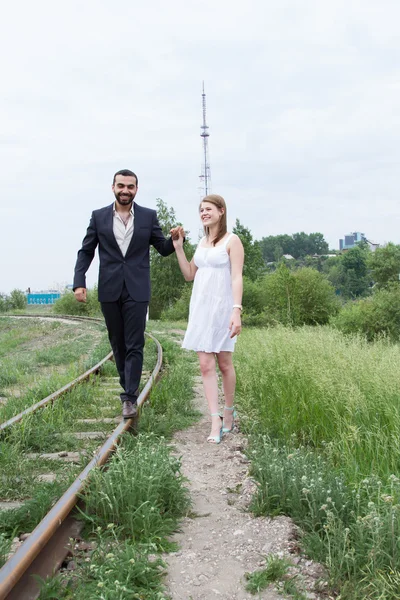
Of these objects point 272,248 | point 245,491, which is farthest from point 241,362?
point 272,248

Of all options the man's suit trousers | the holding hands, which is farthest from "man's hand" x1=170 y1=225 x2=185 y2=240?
the man's suit trousers

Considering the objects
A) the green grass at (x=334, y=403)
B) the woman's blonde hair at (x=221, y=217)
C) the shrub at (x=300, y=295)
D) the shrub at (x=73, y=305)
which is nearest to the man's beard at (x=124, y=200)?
the woman's blonde hair at (x=221, y=217)

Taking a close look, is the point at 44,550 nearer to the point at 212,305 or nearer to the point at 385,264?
the point at 212,305

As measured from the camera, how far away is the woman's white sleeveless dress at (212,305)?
490 centimetres

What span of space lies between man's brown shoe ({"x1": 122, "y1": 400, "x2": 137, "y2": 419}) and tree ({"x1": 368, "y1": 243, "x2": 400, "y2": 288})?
66454 mm

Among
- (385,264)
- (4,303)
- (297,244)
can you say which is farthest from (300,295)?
(297,244)

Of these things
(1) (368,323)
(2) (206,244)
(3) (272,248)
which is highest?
(3) (272,248)

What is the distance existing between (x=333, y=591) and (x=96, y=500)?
1.28 m

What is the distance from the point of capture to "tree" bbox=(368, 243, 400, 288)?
2693 inches

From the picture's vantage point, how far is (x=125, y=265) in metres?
5.01

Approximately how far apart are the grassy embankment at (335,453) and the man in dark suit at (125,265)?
1128 mm

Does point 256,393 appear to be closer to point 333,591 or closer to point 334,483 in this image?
point 334,483

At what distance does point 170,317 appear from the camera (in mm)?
46344

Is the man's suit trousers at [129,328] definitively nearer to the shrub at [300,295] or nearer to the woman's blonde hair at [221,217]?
the woman's blonde hair at [221,217]
